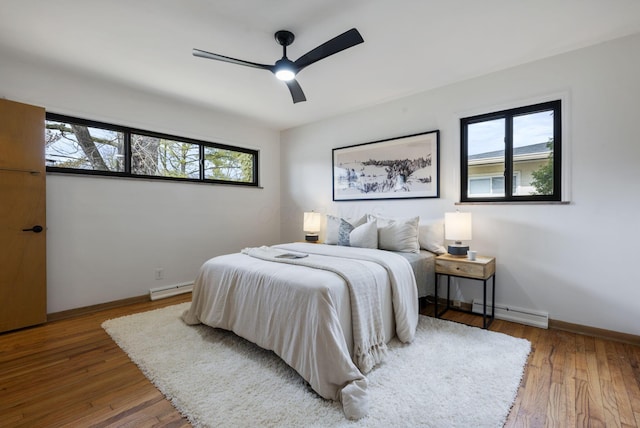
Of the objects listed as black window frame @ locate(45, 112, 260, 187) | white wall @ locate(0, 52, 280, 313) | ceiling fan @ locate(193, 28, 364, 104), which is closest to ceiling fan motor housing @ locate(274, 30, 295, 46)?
ceiling fan @ locate(193, 28, 364, 104)

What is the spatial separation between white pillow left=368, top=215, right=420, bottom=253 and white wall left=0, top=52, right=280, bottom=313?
7.81ft

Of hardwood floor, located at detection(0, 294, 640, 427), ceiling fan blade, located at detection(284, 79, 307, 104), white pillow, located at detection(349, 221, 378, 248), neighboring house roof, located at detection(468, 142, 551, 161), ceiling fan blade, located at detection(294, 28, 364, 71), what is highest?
ceiling fan blade, located at detection(294, 28, 364, 71)

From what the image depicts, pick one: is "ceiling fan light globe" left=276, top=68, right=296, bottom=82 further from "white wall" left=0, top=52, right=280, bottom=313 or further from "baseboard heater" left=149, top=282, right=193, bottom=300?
"baseboard heater" left=149, top=282, right=193, bottom=300

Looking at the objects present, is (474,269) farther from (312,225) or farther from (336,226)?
(312,225)

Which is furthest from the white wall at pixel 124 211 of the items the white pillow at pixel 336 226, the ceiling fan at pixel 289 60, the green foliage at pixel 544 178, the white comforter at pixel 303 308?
the green foliage at pixel 544 178

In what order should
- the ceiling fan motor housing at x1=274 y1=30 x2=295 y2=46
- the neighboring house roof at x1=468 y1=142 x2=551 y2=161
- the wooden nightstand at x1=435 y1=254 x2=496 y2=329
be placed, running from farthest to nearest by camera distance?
the neighboring house roof at x1=468 y1=142 x2=551 y2=161 < the wooden nightstand at x1=435 y1=254 x2=496 y2=329 < the ceiling fan motor housing at x1=274 y1=30 x2=295 y2=46

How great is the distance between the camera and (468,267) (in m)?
2.73

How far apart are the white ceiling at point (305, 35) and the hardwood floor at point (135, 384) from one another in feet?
8.30

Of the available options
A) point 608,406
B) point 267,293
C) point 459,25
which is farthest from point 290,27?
point 608,406

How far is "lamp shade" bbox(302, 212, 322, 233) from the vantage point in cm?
437

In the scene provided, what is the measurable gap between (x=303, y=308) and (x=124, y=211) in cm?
274

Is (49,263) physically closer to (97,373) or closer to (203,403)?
(97,373)

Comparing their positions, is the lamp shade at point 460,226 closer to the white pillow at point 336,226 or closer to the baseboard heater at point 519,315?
the baseboard heater at point 519,315

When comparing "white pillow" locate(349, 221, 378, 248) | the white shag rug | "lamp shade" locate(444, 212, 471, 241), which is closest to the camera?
the white shag rug
